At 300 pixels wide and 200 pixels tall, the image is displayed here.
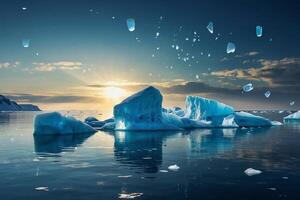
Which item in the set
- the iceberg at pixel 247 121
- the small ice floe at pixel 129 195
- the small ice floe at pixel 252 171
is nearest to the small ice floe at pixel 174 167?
the small ice floe at pixel 252 171

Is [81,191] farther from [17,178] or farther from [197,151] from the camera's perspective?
[197,151]

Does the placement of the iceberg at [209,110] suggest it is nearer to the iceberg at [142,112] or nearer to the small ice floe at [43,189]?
the iceberg at [142,112]

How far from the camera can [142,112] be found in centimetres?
4569

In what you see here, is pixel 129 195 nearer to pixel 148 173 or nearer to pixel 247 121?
pixel 148 173

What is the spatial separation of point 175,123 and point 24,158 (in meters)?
30.4

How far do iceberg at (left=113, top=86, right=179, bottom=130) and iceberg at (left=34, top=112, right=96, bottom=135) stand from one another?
5061mm

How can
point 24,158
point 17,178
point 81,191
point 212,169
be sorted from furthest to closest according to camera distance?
point 24,158
point 212,169
point 17,178
point 81,191

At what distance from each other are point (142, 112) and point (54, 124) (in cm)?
1049

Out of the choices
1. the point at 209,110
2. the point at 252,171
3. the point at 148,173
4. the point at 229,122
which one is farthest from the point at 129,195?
the point at 229,122

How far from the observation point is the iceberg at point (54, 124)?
129 ft

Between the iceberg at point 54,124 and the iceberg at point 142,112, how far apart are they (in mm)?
5061

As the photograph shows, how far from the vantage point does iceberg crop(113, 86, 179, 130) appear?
44.6 meters

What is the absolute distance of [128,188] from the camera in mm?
14758

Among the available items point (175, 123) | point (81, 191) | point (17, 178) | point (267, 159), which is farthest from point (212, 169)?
point (175, 123)
